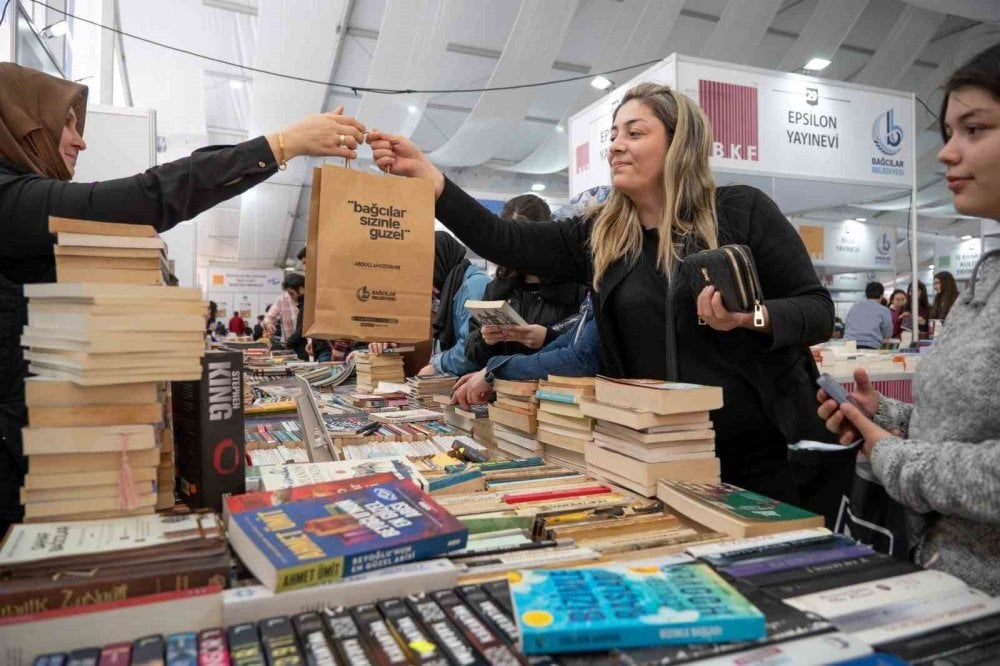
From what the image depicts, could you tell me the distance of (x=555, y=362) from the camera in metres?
1.97

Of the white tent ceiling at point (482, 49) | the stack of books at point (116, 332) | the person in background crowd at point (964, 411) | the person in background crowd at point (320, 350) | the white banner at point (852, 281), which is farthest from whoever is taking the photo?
the white banner at point (852, 281)

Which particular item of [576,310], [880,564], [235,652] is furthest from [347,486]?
[576,310]

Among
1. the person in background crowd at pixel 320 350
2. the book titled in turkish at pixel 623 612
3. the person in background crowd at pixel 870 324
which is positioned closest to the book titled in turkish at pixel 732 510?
the book titled in turkish at pixel 623 612

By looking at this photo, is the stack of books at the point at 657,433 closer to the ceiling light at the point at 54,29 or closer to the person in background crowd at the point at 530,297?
the person in background crowd at the point at 530,297

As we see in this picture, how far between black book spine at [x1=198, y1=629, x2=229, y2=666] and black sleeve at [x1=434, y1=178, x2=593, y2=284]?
1224 millimetres

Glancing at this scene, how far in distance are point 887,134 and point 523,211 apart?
13.7ft

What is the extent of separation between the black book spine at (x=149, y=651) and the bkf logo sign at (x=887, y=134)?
5.87 meters

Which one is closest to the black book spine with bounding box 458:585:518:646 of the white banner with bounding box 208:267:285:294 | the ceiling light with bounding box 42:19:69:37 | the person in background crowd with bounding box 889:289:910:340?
the ceiling light with bounding box 42:19:69:37

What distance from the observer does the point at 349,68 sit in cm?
945

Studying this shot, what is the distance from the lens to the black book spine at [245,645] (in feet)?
2.26

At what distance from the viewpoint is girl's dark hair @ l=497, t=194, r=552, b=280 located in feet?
8.39

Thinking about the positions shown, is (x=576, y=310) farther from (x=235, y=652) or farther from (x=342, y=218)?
(x=235, y=652)

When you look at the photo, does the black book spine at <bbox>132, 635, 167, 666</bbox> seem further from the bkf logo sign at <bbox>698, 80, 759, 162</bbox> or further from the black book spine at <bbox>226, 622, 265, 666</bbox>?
the bkf logo sign at <bbox>698, 80, 759, 162</bbox>

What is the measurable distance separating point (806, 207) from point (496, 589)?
625 cm
